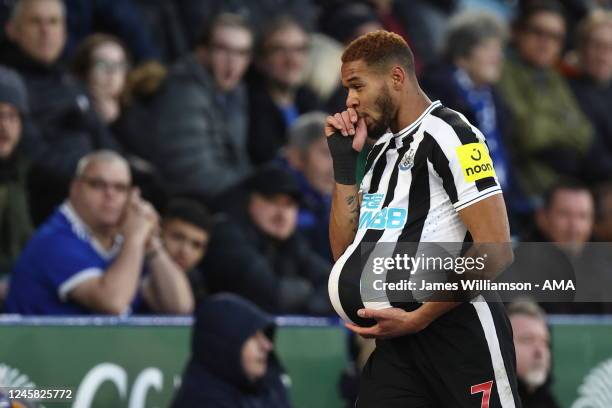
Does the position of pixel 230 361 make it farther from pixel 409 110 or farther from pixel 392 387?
pixel 409 110

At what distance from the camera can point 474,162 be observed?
5422mm

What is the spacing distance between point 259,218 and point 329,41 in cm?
288

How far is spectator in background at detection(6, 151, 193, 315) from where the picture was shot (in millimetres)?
8195

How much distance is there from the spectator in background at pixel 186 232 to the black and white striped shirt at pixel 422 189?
12.5ft

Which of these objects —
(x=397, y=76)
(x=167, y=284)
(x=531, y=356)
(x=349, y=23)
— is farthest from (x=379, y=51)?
(x=349, y=23)

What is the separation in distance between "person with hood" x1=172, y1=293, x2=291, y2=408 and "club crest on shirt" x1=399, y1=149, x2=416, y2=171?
2.81 m

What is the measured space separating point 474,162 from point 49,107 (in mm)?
4862

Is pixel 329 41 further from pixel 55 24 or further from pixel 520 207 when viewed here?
pixel 55 24

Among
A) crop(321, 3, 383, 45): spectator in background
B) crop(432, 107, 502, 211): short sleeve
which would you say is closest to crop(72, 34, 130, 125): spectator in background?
crop(321, 3, 383, 45): spectator in background

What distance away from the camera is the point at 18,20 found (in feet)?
32.1

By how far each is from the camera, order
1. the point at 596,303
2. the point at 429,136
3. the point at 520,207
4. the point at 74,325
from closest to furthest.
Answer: the point at 429,136 < the point at 74,325 < the point at 596,303 < the point at 520,207

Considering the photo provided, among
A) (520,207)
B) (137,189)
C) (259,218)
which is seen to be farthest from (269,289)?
(520,207)

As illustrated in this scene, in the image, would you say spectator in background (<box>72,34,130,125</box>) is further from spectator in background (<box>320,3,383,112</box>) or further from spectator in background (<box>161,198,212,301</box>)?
spectator in background (<box>320,3,383,112</box>)

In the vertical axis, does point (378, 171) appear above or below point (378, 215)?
above
